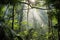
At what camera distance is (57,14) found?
4.67 m

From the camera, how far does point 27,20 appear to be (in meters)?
6.12

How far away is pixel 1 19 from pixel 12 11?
4.83ft

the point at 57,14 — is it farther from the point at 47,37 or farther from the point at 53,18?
the point at 47,37

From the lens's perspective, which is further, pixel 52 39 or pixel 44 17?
pixel 44 17

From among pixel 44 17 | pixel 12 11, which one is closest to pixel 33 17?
pixel 44 17

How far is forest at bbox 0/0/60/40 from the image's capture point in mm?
3391

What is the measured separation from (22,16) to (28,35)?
1361 millimetres

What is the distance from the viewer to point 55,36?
5.21 metres

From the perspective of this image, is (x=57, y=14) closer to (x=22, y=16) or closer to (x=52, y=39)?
(x=52, y=39)

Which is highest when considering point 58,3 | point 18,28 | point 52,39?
point 58,3

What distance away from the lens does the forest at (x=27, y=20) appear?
3391 millimetres

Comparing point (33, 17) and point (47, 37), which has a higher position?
point (33, 17)

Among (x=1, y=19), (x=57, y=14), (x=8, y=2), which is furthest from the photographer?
(x=57, y=14)

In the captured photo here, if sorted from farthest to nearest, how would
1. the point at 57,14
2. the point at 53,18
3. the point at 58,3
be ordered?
the point at 53,18 → the point at 57,14 → the point at 58,3
